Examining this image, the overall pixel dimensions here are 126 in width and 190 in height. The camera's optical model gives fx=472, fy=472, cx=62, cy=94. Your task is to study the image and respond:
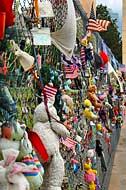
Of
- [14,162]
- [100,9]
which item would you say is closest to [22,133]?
[14,162]

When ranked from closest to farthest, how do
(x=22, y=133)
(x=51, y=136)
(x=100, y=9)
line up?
(x=22, y=133) → (x=51, y=136) → (x=100, y=9)

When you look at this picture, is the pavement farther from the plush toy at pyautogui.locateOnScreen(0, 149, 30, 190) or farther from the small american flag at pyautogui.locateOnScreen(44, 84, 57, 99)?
the plush toy at pyautogui.locateOnScreen(0, 149, 30, 190)

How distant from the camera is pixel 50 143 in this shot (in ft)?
8.32

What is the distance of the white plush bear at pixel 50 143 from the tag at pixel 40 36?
1.17ft

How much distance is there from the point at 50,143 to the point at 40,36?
614 millimetres

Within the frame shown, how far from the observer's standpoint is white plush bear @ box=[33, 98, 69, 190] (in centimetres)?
254

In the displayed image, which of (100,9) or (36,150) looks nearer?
(36,150)

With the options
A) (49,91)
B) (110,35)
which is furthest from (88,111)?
(110,35)

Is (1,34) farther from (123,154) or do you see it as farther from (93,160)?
(123,154)

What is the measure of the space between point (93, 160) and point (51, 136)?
3.24 m

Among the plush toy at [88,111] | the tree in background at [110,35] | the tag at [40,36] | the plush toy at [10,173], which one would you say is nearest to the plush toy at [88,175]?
the plush toy at [88,111]

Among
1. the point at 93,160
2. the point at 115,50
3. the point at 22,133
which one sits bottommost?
the point at 115,50

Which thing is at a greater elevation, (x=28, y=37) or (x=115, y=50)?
(x=28, y=37)

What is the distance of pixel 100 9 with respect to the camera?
48125 millimetres
